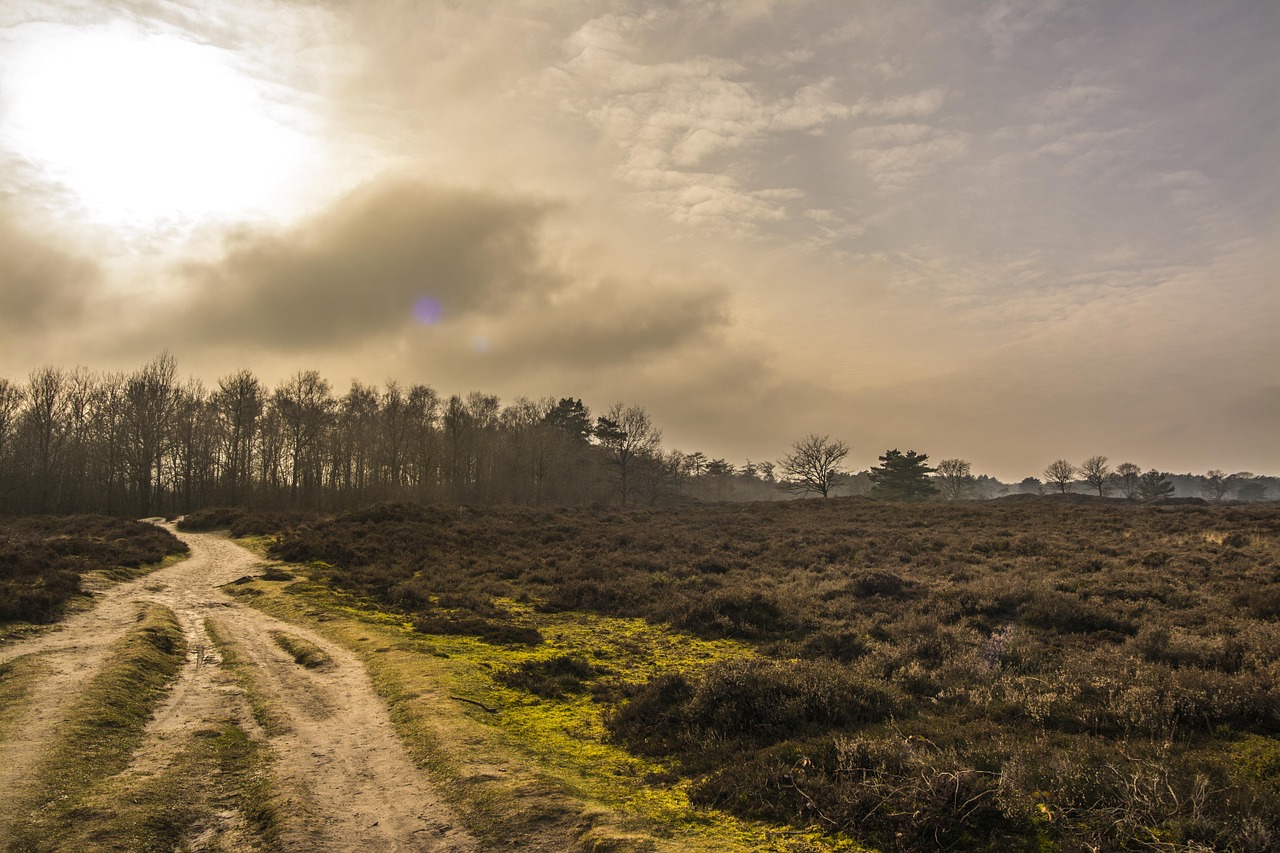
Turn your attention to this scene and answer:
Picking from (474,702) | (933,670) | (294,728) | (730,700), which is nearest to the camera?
(294,728)

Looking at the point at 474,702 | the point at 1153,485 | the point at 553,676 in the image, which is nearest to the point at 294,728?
the point at 474,702

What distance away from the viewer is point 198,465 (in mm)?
61312

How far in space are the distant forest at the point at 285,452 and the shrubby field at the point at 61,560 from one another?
2419 centimetres

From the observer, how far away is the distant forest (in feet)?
188

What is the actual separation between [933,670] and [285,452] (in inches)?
2866

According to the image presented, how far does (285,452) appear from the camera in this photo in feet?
221

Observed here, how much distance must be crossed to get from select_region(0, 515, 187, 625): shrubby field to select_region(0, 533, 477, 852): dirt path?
984 millimetres

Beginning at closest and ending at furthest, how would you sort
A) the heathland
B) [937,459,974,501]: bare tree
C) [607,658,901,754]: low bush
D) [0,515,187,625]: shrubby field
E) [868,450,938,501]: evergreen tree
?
the heathland, [607,658,901,754]: low bush, [0,515,187,625]: shrubby field, [868,450,938,501]: evergreen tree, [937,459,974,501]: bare tree

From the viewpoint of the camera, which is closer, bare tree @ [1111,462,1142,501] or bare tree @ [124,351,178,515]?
bare tree @ [124,351,178,515]

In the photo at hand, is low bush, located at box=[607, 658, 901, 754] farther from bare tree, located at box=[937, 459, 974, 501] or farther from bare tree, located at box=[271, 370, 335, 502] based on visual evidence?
bare tree, located at box=[937, 459, 974, 501]

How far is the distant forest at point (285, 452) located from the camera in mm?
57344

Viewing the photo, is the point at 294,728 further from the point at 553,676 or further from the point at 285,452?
the point at 285,452

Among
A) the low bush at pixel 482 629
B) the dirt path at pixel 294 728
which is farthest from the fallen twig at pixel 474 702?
the low bush at pixel 482 629

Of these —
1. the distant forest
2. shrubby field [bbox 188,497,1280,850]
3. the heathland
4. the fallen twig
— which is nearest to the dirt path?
the heathland
